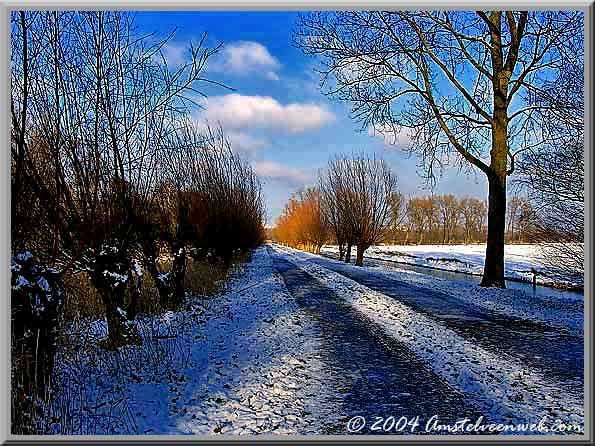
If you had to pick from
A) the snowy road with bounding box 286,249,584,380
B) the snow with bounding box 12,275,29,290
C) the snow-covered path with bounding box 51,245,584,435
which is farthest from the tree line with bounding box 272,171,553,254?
the snow with bounding box 12,275,29,290

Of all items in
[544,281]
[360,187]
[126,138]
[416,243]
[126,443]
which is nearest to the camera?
[126,443]

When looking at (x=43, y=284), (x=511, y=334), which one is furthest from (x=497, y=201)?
(x=43, y=284)

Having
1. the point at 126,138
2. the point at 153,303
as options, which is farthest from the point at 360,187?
the point at 126,138

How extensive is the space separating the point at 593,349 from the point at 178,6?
450 cm

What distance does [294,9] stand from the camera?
12.8ft

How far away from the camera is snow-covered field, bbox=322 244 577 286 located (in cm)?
1133

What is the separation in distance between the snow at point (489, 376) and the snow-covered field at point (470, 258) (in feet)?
16.0

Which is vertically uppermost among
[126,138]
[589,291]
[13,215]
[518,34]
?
[518,34]

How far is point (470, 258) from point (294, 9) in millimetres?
25581

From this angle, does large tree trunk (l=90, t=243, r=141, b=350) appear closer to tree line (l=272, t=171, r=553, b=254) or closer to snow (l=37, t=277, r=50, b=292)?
snow (l=37, t=277, r=50, b=292)

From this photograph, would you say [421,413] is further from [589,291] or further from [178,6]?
[178,6]

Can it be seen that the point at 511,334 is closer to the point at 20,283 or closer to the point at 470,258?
the point at 20,283

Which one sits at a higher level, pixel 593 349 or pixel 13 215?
pixel 13 215

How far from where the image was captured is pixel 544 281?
13391 mm
